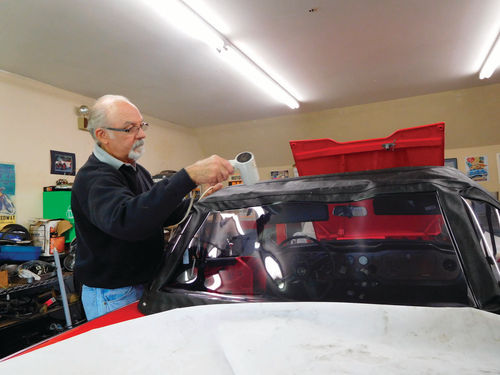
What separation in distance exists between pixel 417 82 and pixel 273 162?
3388 mm

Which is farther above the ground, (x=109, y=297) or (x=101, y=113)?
(x=101, y=113)

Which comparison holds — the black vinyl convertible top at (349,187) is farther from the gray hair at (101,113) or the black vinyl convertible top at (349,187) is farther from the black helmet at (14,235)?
the black helmet at (14,235)

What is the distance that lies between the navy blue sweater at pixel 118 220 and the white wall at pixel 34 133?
322cm

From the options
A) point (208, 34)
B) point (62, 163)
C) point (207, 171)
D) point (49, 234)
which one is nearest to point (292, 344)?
point (207, 171)

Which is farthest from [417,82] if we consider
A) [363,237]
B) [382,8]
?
[363,237]

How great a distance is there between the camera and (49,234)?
3.65 metres

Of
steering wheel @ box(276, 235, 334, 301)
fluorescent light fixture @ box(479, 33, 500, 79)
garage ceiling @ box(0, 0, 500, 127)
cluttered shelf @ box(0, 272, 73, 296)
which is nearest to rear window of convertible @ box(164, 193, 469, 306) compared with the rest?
steering wheel @ box(276, 235, 334, 301)

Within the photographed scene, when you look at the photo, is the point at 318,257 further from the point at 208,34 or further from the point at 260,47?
the point at 260,47

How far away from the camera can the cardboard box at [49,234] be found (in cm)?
365

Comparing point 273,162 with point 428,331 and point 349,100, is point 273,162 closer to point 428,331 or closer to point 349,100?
point 349,100

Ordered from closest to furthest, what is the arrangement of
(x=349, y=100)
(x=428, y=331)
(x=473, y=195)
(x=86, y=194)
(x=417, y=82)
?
(x=428, y=331) → (x=473, y=195) → (x=86, y=194) → (x=417, y=82) → (x=349, y=100)

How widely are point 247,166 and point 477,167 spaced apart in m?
6.13

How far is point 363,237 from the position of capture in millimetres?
2006

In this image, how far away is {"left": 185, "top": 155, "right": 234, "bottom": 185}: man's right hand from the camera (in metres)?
1.21
